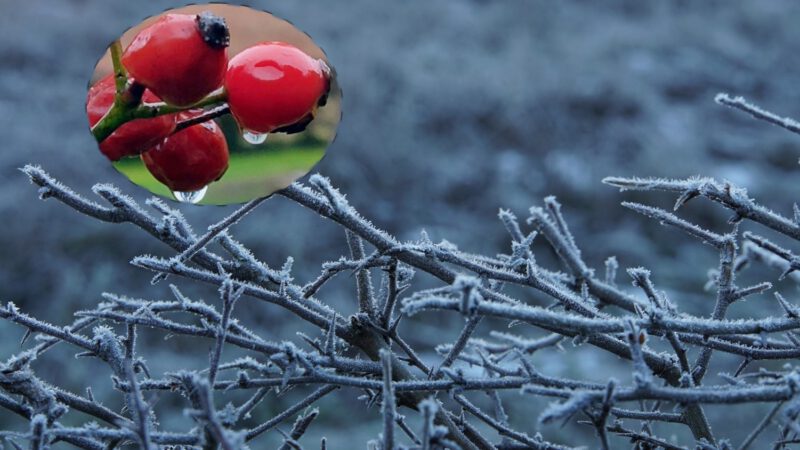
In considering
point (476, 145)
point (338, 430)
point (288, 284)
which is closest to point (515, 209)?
point (476, 145)

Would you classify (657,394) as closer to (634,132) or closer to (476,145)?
(476,145)

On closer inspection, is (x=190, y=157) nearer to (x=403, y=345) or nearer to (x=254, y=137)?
(x=254, y=137)

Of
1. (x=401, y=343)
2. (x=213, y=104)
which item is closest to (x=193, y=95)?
(x=213, y=104)

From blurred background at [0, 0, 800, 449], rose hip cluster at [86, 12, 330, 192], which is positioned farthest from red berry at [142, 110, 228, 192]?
blurred background at [0, 0, 800, 449]

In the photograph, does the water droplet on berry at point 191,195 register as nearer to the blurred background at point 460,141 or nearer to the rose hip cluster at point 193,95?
the rose hip cluster at point 193,95

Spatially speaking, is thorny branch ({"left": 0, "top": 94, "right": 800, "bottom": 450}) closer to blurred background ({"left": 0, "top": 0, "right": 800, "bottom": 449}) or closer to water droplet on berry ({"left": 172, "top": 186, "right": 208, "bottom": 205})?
water droplet on berry ({"left": 172, "top": 186, "right": 208, "bottom": 205})

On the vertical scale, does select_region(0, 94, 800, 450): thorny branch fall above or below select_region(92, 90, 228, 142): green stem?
below

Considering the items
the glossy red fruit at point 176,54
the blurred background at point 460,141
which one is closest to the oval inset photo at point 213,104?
the glossy red fruit at point 176,54
